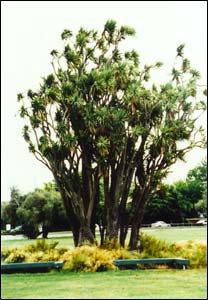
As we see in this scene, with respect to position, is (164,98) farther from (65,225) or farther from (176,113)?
(65,225)

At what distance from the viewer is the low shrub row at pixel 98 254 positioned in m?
12.5

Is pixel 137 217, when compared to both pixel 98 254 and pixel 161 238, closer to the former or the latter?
pixel 98 254

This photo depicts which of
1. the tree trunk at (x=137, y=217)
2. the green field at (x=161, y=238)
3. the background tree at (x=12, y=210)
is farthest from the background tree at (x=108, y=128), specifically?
the background tree at (x=12, y=210)

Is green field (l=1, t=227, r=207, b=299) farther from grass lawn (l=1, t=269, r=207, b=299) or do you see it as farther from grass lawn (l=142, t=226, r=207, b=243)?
grass lawn (l=142, t=226, r=207, b=243)

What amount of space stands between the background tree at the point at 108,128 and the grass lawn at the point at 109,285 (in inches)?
152

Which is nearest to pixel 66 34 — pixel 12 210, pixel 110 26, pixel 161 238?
pixel 110 26

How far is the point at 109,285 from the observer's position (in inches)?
383

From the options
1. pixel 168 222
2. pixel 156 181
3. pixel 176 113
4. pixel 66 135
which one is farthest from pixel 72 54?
pixel 168 222

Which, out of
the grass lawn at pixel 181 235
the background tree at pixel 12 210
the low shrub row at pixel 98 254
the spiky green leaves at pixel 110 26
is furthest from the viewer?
the background tree at pixel 12 210

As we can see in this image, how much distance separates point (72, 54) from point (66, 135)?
279 centimetres

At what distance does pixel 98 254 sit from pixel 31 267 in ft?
5.77

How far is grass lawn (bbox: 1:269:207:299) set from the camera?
843 cm

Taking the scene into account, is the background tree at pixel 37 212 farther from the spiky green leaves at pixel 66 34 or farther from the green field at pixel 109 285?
the green field at pixel 109 285

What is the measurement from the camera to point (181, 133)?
51.5ft
